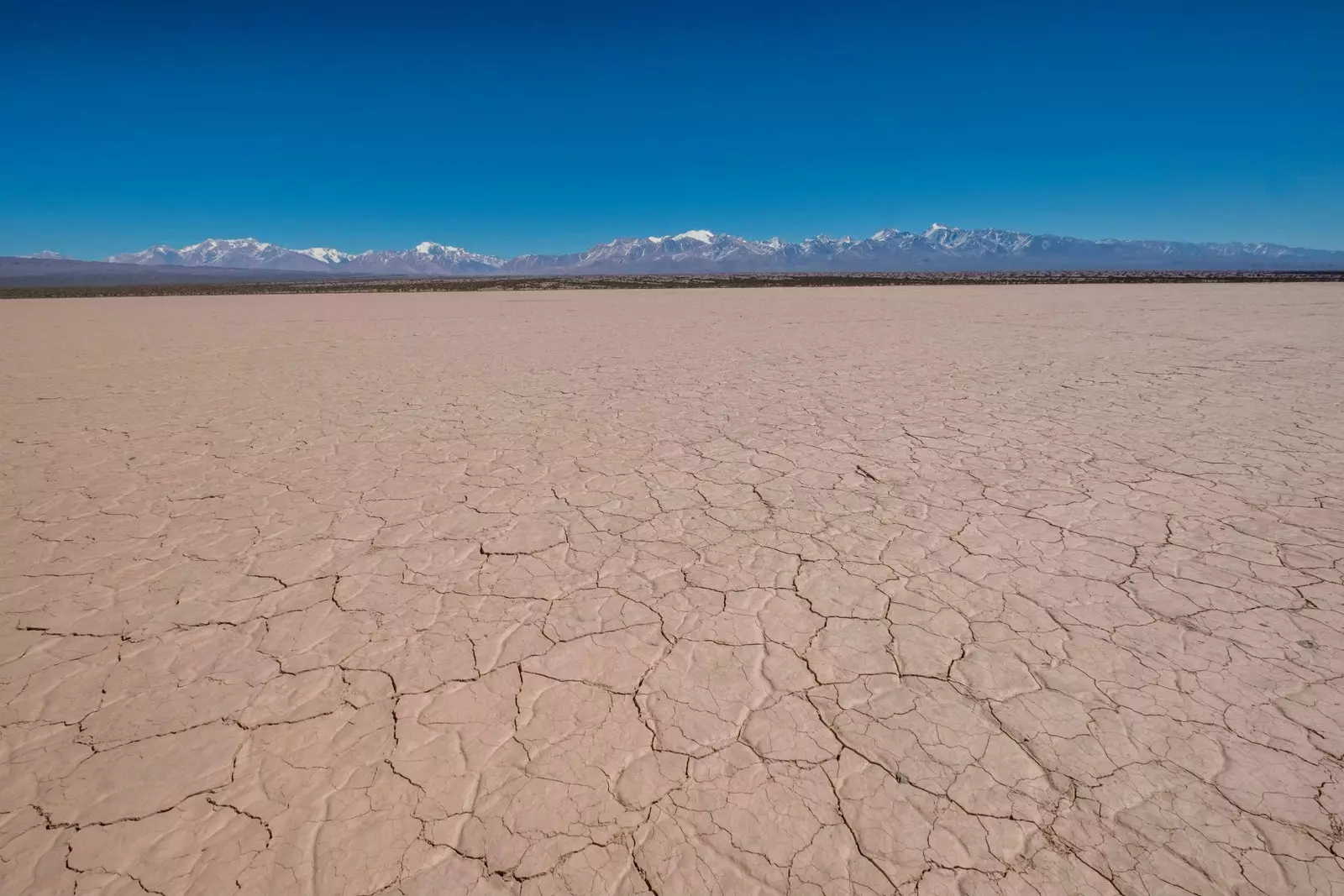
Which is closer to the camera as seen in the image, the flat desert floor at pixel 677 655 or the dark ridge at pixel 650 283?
the flat desert floor at pixel 677 655

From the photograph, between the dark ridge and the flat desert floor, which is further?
the dark ridge

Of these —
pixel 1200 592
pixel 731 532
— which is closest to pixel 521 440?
pixel 731 532

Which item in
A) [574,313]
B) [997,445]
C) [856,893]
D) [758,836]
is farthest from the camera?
[574,313]

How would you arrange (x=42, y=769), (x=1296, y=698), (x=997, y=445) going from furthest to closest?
1. (x=997, y=445)
2. (x=1296, y=698)
3. (x=42, y=769)

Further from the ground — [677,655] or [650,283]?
[650,283]

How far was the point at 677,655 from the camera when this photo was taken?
2010 mm

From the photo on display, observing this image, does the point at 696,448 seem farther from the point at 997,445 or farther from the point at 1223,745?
the point at 1223,745

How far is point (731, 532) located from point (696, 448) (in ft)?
4.53

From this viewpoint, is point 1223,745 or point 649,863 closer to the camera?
point 649,863

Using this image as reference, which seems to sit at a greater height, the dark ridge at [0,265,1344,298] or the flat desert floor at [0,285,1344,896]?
the dark ridge at [0,265,1344,298]

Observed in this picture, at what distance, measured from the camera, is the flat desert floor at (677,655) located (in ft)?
4.41

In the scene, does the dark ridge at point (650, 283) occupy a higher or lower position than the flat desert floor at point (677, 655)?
higher

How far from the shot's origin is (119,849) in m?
1.35

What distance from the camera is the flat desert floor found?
134 cm
